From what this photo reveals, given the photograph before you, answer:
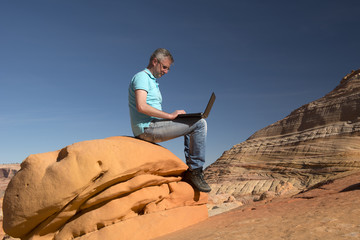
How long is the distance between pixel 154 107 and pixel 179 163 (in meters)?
1.12

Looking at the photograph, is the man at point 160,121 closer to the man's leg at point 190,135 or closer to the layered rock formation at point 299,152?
the man's leg at point 190,135

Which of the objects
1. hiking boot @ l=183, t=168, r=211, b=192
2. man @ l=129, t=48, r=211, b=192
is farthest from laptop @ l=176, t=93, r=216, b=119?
hiking boot @ l=183, t=168, r=211, b=192

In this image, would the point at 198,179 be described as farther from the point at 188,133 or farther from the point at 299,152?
the point at 299,152

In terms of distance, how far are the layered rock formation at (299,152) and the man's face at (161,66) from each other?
12573mm

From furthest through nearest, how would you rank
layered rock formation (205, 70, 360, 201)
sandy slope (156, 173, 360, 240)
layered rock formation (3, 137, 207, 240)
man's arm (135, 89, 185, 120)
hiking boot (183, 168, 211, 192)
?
layered rock formation (205, 70, 360, 201), hiking boot (183, 168, 211, 192), man's arm (135, 89, 185, 120), layered rock formation (3, 137, 207, 240), sandy slope (156, 173, 360, 240)

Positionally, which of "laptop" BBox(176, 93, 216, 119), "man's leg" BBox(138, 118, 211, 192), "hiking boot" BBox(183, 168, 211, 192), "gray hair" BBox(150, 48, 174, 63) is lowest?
"hiking boot" BBox(183, 168, 211, 192)

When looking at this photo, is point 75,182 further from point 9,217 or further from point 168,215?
point 168,215

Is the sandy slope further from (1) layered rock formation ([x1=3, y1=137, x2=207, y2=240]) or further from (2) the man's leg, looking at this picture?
(2) the man's leg

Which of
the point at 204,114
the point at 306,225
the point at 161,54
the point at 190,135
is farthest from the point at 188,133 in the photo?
the point at 306,225

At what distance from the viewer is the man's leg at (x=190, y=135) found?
4715mm

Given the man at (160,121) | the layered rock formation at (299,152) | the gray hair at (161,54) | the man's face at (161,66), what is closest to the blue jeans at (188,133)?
the man at (160,121)

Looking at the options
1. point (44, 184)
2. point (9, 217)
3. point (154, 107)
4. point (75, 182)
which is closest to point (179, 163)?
point (154, 107)

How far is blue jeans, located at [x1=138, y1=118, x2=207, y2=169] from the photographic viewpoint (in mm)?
4714

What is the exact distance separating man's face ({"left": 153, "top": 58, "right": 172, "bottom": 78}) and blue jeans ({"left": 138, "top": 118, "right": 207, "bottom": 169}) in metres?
0.80
